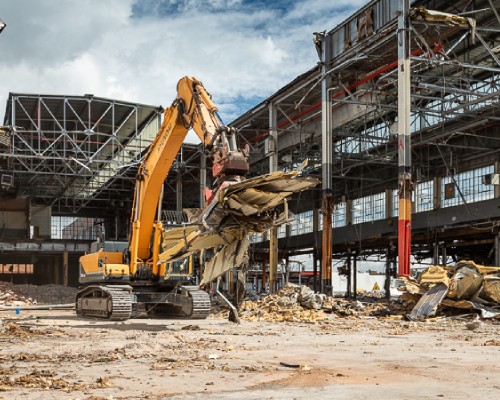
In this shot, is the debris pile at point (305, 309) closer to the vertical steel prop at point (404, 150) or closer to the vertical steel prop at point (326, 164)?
the vertical steel prop at point (404, 150)

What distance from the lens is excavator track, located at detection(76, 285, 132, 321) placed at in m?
18.3

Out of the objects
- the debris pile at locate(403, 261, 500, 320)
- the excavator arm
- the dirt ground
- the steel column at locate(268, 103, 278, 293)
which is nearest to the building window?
the steel column at locate(268, 103, 278, 293)

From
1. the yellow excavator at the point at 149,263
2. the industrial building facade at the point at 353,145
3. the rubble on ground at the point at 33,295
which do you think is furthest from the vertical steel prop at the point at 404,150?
the rubble on ground at the point at 33,295

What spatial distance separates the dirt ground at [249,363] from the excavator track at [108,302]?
1.36m

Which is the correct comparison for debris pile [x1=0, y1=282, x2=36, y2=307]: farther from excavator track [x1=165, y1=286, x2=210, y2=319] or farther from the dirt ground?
the dirt ground

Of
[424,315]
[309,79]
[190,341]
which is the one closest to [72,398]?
[190,341]

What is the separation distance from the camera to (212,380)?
→ 26.9 feet

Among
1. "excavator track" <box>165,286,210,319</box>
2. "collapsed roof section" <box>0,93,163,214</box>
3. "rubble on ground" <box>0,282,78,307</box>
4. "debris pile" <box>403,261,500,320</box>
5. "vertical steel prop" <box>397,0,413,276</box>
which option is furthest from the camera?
"rubble on ground" <box>0,282,78,307</box>

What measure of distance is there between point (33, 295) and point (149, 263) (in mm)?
23514

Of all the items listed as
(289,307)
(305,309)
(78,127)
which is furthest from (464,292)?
(78,127)

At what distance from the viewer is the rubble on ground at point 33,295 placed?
35.4 metres

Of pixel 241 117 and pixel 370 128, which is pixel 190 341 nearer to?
pixel 241 117

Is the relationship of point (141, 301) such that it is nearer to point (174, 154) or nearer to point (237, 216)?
point (174, 154)

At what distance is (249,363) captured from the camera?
9.83m
